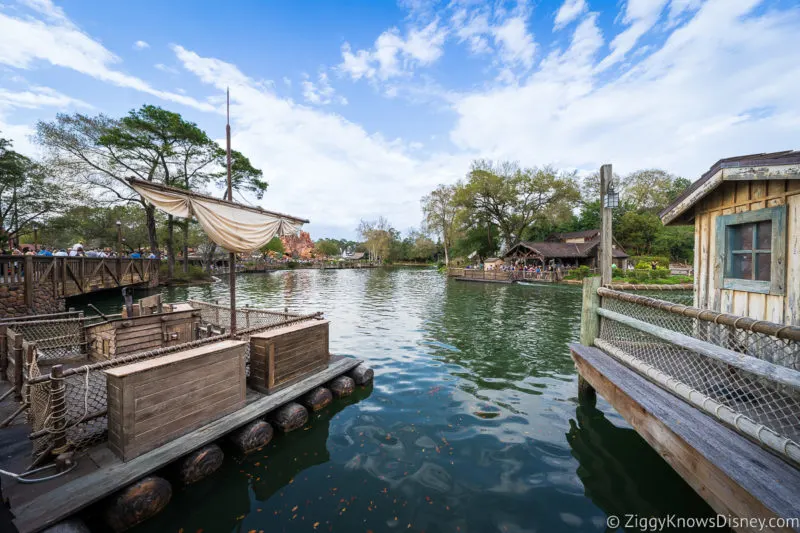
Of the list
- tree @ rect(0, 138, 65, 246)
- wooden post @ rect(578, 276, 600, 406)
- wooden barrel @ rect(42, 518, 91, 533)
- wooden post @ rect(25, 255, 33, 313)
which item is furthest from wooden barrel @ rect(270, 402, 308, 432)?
tree @ rect(0, 138, 65, 246)

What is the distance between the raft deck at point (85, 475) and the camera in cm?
275

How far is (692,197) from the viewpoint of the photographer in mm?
5090

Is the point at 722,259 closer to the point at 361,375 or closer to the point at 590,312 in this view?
the point at 590,312

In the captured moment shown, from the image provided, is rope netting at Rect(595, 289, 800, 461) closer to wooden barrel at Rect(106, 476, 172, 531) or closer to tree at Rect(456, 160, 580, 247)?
wooden barrel at Rect(106, 476, 172, 531)

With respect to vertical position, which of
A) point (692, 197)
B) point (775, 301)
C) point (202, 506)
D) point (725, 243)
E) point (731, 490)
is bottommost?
point (202, 506)

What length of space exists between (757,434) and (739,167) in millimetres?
3538

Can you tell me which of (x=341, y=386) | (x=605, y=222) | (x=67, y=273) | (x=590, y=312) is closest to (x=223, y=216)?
(x=341, y=386)

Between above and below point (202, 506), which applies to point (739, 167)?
above

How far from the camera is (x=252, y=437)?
14.6 ft

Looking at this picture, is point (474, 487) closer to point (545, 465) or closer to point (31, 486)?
point (545, 465)

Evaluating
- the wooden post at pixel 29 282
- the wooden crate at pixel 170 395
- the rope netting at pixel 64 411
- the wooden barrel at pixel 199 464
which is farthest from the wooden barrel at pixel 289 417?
the wooden post at pixel 29 282

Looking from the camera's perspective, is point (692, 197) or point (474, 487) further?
point (692, 197)

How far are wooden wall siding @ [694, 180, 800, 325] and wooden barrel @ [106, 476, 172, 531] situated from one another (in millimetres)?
7472

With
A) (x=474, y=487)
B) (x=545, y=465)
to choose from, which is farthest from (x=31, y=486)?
(x=545, y=465)
